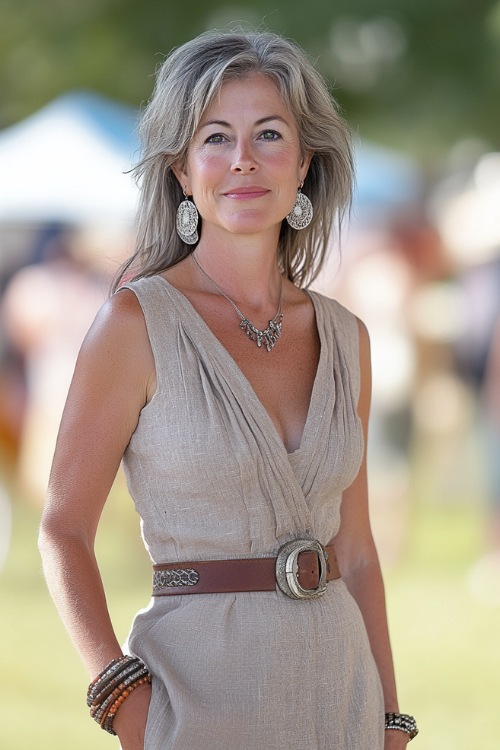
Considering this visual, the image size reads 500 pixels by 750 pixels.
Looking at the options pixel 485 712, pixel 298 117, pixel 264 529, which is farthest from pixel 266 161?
pixel 485 712

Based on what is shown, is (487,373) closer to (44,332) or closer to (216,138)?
(44,332)

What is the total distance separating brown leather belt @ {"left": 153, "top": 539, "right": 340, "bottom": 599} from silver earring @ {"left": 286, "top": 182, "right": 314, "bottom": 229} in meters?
0.75

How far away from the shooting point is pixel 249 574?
7.27 ft

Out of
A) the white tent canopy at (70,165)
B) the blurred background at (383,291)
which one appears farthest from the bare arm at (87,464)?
the white tent canopy at (70,165)

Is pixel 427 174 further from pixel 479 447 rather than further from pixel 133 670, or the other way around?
pixel 133 670

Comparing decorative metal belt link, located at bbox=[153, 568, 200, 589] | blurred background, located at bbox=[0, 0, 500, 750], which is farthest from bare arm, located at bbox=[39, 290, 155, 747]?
blurred background, located at bbox=[0, 0, 500, 750]

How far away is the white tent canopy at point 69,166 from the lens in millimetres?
8258

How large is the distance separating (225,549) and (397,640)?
4.17 metres

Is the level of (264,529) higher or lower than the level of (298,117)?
lower

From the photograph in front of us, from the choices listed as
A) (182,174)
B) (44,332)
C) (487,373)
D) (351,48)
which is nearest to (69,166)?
(44,332)

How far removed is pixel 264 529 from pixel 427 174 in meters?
7.64

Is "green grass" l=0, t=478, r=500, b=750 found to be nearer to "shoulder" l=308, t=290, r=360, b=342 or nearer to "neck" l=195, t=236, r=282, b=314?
"shoulder" l=308, t=290, r=360, b=342

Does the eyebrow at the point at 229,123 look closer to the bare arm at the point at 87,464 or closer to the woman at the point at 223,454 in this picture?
the woman at the point at 223,454

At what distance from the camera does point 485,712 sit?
5.05 metres
